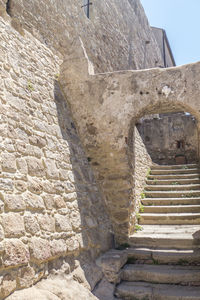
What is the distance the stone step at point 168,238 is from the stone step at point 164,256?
0.20 metres

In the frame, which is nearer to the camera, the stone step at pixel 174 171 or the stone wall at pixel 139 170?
the stone wall at pixel 139 170

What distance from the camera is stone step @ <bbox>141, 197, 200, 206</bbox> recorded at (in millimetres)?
6453

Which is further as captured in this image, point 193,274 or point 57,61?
point 57,61

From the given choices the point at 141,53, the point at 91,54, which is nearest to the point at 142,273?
the point at 91,54

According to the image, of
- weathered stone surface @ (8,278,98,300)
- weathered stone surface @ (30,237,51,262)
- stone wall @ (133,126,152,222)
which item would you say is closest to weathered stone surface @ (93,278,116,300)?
weathered stone surface @ (8,278,98,300)

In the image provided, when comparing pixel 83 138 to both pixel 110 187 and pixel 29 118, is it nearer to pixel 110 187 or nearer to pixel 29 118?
pixel 110 187

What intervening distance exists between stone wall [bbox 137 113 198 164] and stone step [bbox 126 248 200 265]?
6781 mm

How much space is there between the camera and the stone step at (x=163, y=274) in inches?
160

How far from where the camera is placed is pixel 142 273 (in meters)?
4.23

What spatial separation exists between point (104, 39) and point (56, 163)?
18.8 ft

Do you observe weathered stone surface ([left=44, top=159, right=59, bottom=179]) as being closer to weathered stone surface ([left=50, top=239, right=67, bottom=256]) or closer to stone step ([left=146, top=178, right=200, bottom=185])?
weathered stone surface ([left=50, top=239, right=67, bottom=256])

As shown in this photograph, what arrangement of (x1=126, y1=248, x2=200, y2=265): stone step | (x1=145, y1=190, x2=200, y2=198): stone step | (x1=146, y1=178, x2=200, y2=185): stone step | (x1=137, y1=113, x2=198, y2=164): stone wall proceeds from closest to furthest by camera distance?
(x1=126, y1=248, x2=200, y2=265): stone step < (x1=145, y1=190, x2=200, y2=198): stone step < (x1=146, y1=178, x2=200, y2=185): stone step < (x1=137, y1=113, x2=198, y2=164): stone wall

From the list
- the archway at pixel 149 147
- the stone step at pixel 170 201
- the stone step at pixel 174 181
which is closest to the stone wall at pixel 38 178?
the archway at pixel 149 147

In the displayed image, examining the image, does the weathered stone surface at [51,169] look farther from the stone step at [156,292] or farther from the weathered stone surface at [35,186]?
the stone step at [156,292]
